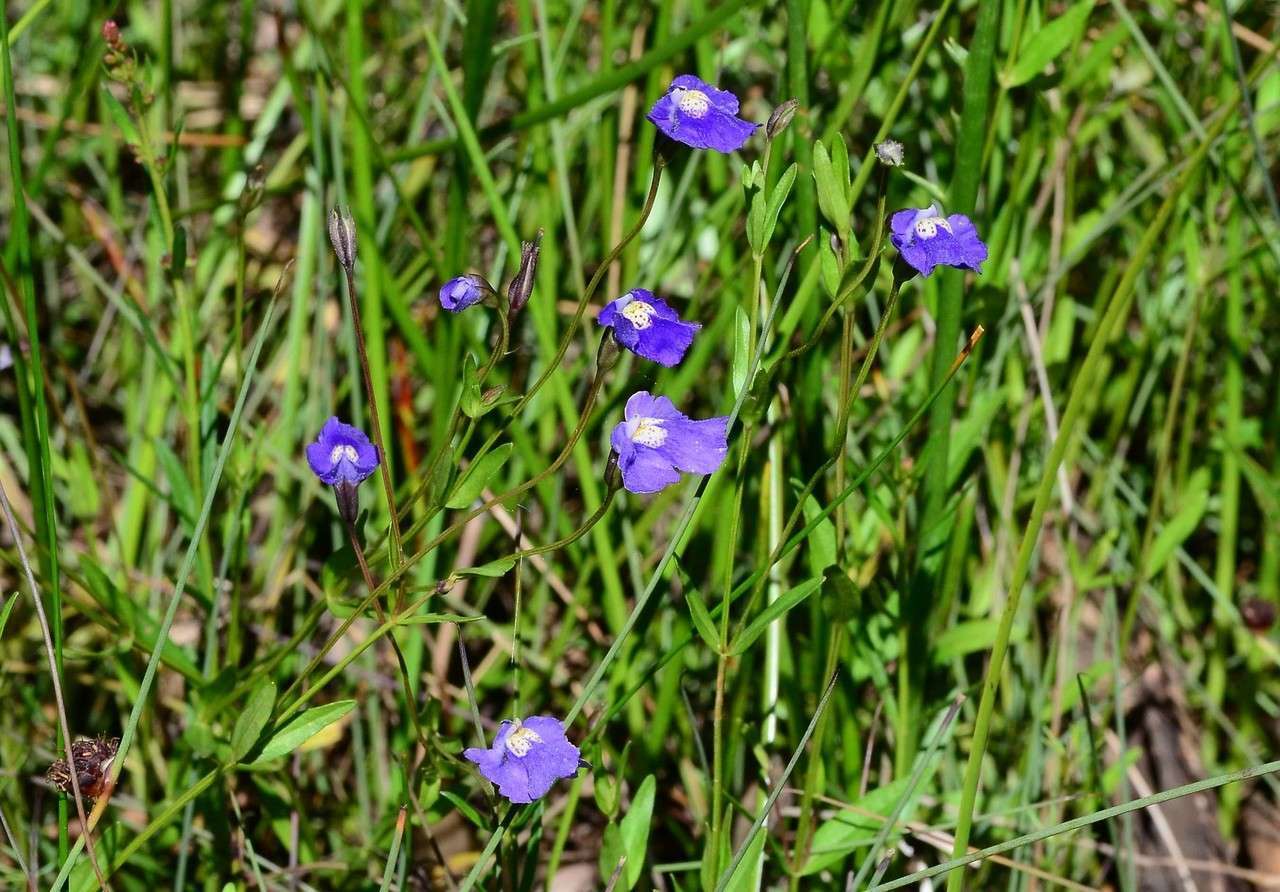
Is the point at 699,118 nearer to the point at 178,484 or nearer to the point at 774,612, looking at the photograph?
the point at 774,612

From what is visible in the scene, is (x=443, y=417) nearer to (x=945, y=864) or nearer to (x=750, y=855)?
(x=750, y=855)

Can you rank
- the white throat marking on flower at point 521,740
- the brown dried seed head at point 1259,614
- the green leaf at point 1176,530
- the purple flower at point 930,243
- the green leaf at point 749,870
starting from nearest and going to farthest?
the purple flower at point 930,243 < the white throat marking on flower at point 521,740 < the green leaf at point 749,870 < the green leaf at point 1176,530 < the brown dried seed head at point 1259,614

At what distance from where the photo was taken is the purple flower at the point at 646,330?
1.18 meters

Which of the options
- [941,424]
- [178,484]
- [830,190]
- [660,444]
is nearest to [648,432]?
[660,444]

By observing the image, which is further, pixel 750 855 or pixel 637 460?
pixel 750 855

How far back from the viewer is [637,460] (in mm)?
1165

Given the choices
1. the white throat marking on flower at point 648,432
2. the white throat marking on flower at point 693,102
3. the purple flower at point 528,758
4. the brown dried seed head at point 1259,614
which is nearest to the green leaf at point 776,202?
the white throat marking on flower at point 693,102

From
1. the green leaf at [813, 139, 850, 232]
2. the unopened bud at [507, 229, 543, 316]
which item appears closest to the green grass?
the green leaf at [813, 139, 850, 232]

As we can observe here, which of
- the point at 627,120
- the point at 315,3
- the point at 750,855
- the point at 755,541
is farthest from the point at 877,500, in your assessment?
the point at 315,3

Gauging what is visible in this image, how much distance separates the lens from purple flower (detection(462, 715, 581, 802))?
1.20 meters

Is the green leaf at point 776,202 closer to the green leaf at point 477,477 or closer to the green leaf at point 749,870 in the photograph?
the green leaf at point 477,477

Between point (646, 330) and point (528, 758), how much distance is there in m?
0.45

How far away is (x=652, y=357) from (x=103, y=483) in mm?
1289

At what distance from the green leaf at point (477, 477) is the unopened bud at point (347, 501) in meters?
0.09
